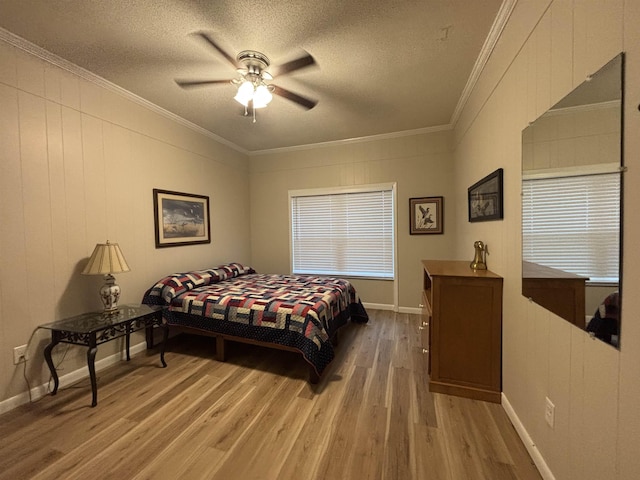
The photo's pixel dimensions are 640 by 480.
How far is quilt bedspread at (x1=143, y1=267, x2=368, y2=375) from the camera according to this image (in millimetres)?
2295

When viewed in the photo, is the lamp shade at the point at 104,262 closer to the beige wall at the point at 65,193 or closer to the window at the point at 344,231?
the beige wall at the point at 65,193

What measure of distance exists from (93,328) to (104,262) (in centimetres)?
55

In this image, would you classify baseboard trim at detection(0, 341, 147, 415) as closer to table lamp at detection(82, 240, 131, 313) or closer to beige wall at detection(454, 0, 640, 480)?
table lamp at detection(82, 240, 131, 313)

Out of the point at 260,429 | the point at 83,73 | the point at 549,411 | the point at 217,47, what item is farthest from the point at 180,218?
the point at 549,411

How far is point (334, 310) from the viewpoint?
9.18 feet

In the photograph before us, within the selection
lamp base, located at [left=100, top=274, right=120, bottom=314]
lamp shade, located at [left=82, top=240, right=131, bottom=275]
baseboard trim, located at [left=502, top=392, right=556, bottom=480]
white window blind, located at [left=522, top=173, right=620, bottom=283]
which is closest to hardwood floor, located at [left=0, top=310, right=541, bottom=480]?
baseboard trim, located at [left=502, top=392, right=556, bottom=480]

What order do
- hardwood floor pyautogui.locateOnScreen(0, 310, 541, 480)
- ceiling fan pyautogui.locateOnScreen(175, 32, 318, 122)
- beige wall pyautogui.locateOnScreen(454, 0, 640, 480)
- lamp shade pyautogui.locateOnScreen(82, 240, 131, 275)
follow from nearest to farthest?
beige wall pyautogui.locateOnScreen(454, 0, 640, 480), hardwood floor pyautogui.locateOnScreen(0, 310, 541, 480), ceiling fan pyautogui.locateOnScreen(175, 32, 318, 122), lamp shade pyautogui.locateOnScreen(82, 240, 131, 275)

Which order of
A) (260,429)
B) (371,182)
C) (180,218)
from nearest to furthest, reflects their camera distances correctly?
(260,429) < (180,218) < (371,182)

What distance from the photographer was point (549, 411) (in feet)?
4.29

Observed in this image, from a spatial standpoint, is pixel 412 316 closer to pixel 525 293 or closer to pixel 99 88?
pixel 525 293

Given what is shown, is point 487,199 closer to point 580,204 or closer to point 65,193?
point 580,204

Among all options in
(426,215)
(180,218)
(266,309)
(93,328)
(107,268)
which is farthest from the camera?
(426,215)

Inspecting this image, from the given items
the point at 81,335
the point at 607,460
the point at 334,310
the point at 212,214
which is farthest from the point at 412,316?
the point at 81,335

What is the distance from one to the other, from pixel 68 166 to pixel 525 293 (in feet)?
11.8
